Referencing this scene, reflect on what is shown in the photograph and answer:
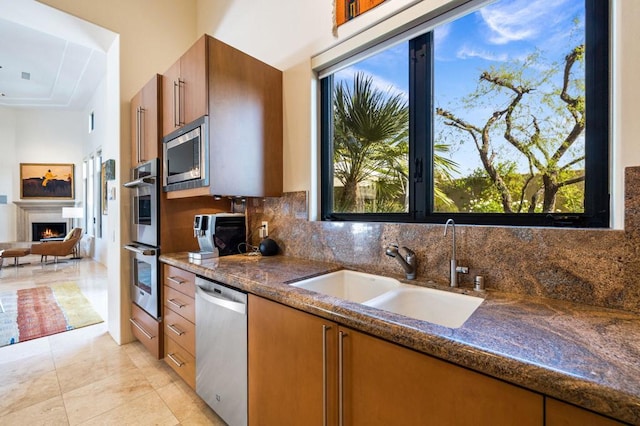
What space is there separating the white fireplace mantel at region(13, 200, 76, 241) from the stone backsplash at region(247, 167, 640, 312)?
30.9ft

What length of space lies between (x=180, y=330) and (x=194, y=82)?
1673mm

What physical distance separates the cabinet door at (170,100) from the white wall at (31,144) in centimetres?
779

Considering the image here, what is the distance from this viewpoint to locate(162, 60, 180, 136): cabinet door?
211 centimetres

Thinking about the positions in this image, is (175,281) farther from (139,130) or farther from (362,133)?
(362,133)

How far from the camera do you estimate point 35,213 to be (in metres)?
7.73

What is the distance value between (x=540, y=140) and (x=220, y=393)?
2.06 metres

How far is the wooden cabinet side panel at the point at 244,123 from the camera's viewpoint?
186 centimetres

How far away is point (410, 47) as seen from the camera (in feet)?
5.52

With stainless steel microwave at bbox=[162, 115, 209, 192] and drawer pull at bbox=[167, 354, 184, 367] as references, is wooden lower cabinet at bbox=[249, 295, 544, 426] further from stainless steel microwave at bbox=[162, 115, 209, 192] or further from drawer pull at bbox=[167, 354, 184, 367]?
stainless steel microwave at bbox=[162, 115, 209, 192]

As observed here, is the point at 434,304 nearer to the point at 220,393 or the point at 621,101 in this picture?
the point at 621,101

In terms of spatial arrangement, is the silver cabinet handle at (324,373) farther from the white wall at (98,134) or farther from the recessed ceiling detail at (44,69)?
the white wall at (98,134)

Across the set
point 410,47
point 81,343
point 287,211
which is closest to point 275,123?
point 287,211

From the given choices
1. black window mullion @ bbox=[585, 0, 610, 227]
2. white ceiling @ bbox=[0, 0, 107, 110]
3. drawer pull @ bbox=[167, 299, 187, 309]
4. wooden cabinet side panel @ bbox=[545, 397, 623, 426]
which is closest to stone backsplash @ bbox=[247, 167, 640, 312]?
black window mullion @ bbox=[585, 0, 610, 227]

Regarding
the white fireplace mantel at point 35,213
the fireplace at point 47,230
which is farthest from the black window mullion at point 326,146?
the fireplace at point 47,230
